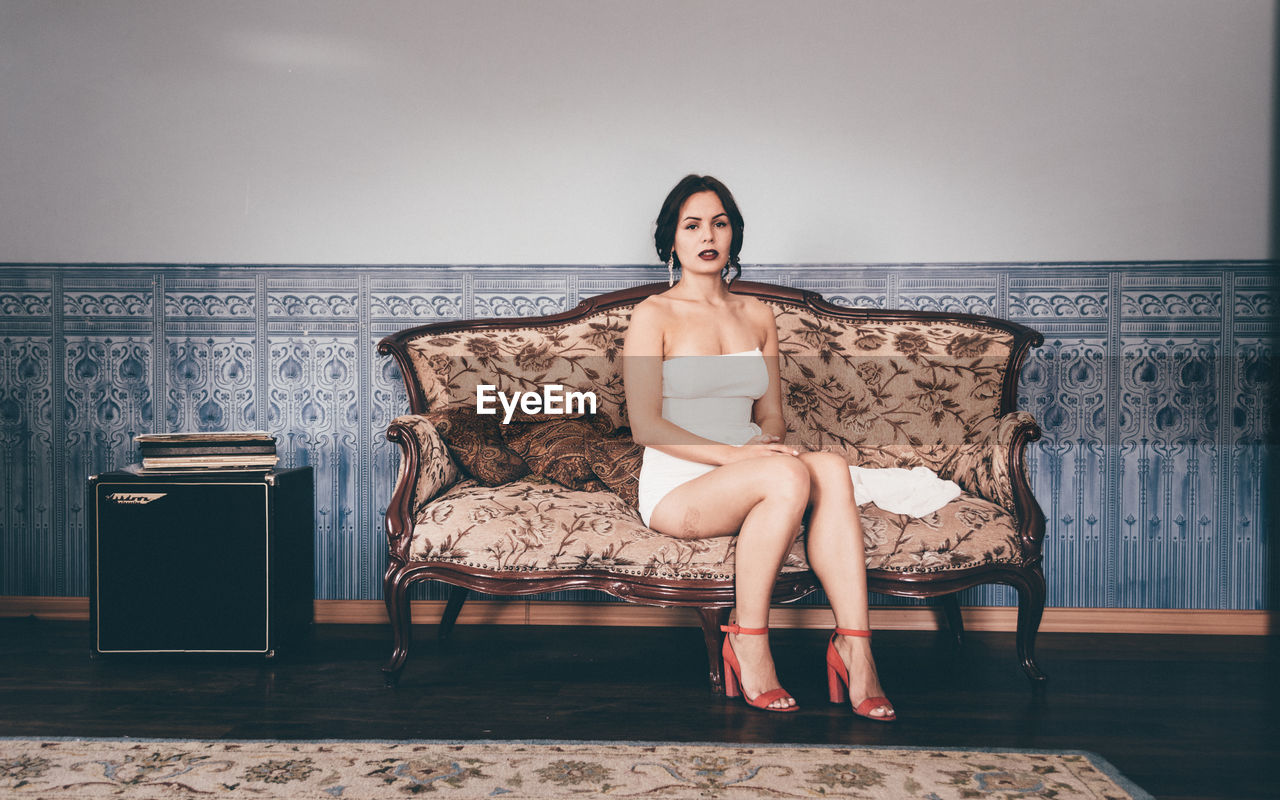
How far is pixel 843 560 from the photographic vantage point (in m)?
1.87

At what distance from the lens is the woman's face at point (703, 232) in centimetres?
218

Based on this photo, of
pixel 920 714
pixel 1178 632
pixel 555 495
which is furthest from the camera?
pixel 1178 632

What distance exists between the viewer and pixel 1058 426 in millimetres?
2828

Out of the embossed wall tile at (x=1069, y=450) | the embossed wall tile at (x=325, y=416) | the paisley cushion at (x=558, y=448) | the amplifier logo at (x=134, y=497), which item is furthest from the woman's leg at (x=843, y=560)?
the amplifier logo at (x=134, y=497)

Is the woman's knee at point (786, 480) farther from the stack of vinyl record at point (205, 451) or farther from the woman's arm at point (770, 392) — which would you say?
the stack of vinyl record at point (205, 451)

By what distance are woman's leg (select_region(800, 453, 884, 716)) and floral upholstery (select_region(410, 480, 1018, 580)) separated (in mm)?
135

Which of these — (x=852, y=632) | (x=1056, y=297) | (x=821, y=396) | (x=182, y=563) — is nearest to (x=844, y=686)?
(x=852, y=632)

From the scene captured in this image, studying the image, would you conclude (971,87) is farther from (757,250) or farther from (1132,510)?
(1132,510)

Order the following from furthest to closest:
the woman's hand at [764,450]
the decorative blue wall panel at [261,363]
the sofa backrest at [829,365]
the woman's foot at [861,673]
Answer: the decorative blue wall panel at [261,363]
the sofa backrest at [829,365]
the woman's hand at [764,450]
the woman's foot at [861,673]

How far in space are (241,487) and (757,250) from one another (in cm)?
187

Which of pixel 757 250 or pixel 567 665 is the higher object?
pixel 757 250

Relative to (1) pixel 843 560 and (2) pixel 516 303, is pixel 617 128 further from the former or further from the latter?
(1) pixel 843 560

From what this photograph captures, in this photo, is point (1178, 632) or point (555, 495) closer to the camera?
point (555, 495)

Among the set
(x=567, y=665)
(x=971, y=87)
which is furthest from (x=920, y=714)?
(x=971, y=87)
